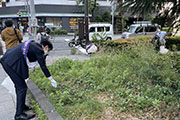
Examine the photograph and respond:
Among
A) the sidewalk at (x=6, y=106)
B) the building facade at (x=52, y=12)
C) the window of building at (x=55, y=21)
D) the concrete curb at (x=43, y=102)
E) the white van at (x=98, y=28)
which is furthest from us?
the window of building at (x=55, y=21)

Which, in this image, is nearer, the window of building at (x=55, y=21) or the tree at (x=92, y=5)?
the tree at (x=92, y=5)

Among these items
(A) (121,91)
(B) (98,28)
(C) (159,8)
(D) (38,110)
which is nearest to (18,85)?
(D) (38,110)

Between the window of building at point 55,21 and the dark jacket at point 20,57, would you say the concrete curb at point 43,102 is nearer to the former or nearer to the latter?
the dark jacket at point 20,57

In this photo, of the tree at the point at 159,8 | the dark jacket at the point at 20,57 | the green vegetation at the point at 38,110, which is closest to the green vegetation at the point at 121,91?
the green vegetation at the point at 38,110

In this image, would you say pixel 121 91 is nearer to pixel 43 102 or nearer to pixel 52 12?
pixel 43 102

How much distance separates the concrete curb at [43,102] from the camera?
2771 millimetres

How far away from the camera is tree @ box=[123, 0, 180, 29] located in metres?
2.85

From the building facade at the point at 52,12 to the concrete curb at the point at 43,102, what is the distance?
25976 mm

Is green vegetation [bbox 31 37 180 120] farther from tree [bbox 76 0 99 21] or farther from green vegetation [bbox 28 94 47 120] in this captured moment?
tree [bbox 76 0 99 21]

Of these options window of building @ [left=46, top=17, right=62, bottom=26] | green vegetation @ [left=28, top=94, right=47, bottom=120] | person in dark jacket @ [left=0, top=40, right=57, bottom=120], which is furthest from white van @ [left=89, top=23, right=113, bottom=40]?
window of building @ [left=46, top=17, right=62, bottom=26]

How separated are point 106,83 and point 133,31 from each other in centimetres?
1399

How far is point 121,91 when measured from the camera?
337cm

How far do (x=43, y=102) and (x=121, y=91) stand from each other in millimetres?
1532

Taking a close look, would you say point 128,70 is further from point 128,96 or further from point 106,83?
point 128,96
